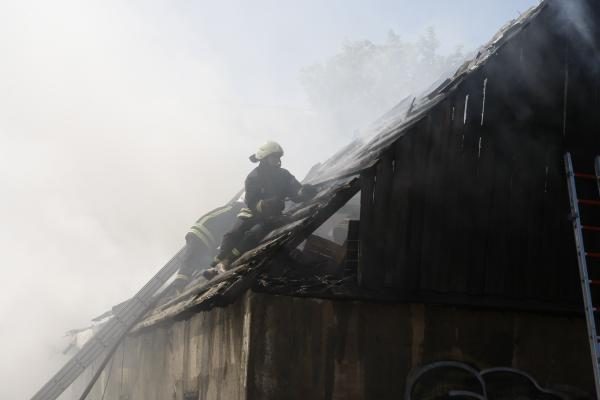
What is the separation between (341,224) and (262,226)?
99 centimetres

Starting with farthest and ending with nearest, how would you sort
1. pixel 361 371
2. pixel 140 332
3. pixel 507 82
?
pixel 140 332, pixel 507 82, pixel 361 371

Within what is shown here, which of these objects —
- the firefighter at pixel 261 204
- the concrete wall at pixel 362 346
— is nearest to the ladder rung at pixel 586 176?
the concrete wall at pixel 362 346

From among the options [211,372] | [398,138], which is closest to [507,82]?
[398,138]

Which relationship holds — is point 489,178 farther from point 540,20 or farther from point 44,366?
point 44,366

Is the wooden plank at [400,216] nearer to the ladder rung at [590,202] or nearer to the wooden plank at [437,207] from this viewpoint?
the wooden plank at [437,207]

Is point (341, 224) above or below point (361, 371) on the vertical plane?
above

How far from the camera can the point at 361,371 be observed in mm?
6449

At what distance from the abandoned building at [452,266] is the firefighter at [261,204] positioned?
86 centimetres

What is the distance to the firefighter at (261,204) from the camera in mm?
8398

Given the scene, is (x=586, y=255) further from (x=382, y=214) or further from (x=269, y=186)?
(x=269, y=186)


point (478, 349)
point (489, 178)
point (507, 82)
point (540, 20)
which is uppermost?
point (540, 20)

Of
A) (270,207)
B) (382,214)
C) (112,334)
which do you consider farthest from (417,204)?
(112,334)

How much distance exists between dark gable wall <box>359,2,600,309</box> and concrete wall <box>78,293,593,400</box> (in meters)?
0.21

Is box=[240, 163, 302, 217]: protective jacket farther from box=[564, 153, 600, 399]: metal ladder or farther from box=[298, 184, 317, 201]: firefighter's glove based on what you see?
box=[564, 153, 600, 399]: metal ladder
